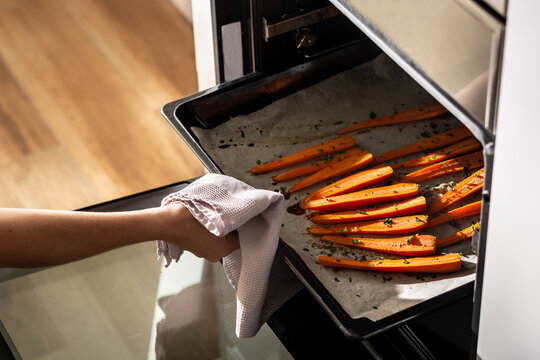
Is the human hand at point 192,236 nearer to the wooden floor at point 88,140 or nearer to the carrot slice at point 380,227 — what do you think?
the carrot slice at point 380,227

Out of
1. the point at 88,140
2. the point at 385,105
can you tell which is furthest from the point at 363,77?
the point at 88,140

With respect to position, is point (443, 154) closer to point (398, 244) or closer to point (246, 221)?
point (398, 244)

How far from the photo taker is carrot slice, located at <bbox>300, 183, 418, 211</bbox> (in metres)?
1.15

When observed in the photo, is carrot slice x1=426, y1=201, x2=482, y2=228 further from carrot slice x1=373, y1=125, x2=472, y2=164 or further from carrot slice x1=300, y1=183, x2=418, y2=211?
carrot slice x1=373, y1=125, x2=472, y2=164

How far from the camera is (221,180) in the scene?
1.08 metres

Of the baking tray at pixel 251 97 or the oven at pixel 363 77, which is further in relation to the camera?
the baking tray at pixel 251 97

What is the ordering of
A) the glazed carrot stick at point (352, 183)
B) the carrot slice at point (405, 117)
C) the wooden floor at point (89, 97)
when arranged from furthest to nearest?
the wooden floor at point (89, 97)
the carrot slice at point (405, 117)
the glazed carrot stick at point (352, 183)

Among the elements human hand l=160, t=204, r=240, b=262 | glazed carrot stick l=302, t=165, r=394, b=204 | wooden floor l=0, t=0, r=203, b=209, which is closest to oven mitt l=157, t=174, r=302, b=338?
human hand l=160, t=204, r=240, b=262

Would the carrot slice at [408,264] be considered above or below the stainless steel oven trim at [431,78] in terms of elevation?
below

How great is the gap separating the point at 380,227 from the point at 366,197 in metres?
0.06

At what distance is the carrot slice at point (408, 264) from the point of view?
3.33 feet

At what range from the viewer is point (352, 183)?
120 centimetres

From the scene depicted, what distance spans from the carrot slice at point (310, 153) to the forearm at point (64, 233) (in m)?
0.25

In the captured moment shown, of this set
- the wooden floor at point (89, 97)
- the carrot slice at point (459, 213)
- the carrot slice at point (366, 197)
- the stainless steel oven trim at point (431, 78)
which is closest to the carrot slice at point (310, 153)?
the carrot slice at point (366, 197)
